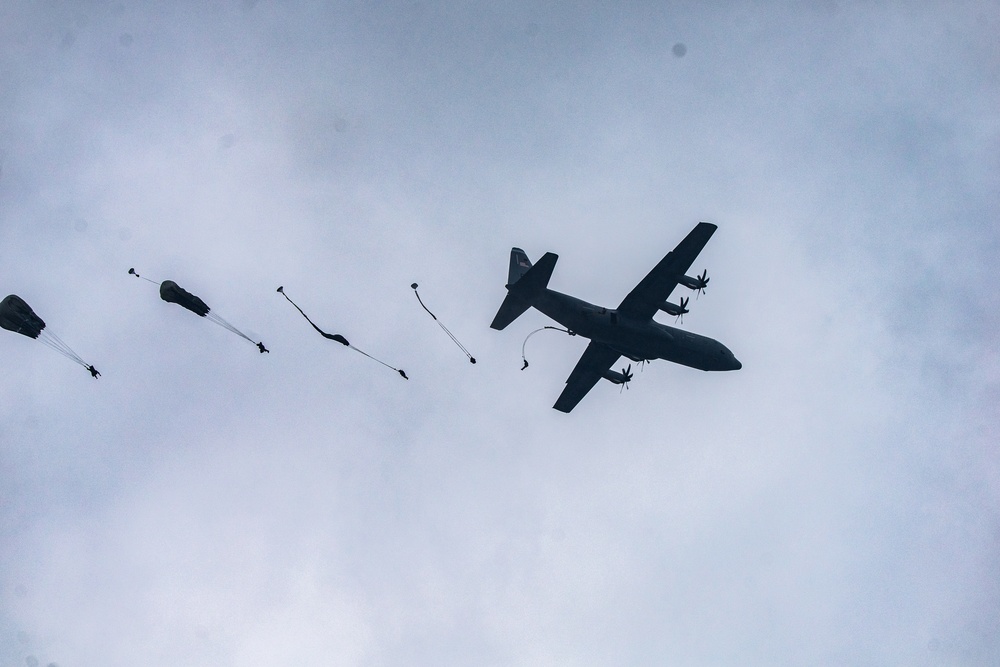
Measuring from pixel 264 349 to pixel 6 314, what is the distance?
1564 centimetres

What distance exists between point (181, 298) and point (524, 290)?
62.1ft

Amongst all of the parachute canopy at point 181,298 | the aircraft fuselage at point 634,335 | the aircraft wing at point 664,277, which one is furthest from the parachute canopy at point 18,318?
the aircraft wing at point 664,277

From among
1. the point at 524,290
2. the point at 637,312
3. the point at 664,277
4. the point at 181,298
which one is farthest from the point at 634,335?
the point at 181,298

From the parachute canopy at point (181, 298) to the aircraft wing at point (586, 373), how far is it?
27.4 meters

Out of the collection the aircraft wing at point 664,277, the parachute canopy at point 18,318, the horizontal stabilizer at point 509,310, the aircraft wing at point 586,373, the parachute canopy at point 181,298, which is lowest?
the parachute canopy at point 18,318

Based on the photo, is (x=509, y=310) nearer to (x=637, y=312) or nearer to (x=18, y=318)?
(x=637, y=312)

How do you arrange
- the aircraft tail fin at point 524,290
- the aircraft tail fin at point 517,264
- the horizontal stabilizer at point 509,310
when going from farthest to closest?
the aircraft tail fin at point 517,264 < the horizontal stabilizer at point 509,310 < the aircraft tail fin at point 524,290

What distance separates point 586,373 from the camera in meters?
54.3

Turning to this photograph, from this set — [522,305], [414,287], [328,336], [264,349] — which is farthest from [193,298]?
[522,305]

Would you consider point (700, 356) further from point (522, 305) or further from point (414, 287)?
point (414, 287)

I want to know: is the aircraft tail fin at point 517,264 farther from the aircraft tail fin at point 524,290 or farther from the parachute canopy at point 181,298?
the parachute canopy at point 181,298

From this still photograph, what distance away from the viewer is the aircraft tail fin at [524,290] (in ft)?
136

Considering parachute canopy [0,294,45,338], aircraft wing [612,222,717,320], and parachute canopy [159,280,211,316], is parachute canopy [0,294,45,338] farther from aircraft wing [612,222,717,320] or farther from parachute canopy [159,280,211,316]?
aircraft wing [612,222,717,320]

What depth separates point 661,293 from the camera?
47.8 meters
